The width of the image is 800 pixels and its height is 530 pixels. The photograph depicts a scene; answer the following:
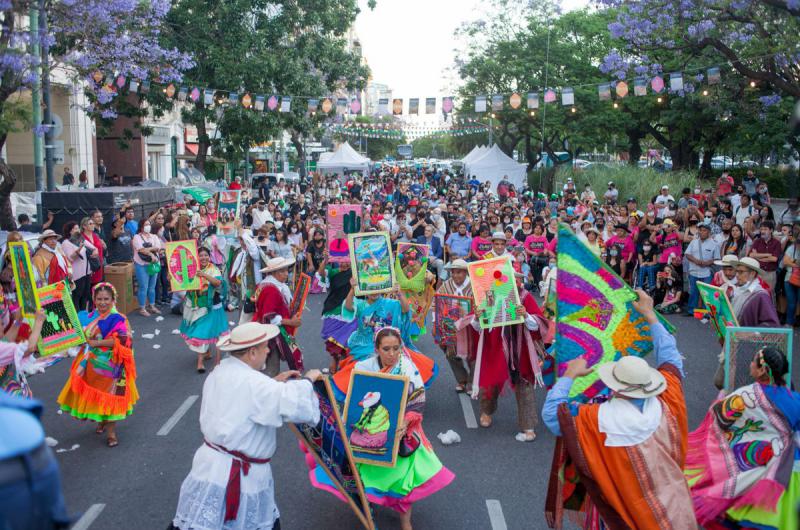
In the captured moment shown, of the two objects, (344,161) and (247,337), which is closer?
(247,337)

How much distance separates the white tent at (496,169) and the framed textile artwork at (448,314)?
28.8 metres

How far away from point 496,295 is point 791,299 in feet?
25.6

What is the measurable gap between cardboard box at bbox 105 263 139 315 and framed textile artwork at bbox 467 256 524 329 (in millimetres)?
8871

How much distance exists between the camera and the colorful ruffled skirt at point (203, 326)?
11047mm

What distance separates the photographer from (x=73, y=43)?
1948cm

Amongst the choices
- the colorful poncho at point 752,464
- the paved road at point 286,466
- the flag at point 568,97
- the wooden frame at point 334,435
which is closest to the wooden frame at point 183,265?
the paved road at point 286,466

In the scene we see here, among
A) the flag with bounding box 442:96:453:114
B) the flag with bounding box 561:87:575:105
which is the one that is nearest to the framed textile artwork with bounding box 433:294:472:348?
the flag with bounding box 561:87:575:105

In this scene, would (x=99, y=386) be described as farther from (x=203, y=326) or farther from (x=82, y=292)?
(x=82, y=292)

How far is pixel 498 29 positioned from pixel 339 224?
31.2 meters

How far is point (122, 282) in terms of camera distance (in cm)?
1504

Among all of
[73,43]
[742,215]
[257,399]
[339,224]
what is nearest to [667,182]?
[742,215]

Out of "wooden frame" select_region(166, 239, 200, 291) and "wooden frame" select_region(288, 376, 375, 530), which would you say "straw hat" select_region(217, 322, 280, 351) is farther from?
"wooden frame" select_region(166, 239, 200, 291)

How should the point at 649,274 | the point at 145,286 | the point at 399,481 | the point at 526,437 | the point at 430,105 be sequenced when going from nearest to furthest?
Answer: the point at 399,481 < the point at 526,437 < the point at 145,286 < the point at 649,274 < the point at 430,105

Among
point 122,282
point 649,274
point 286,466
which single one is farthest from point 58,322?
point 649,274
